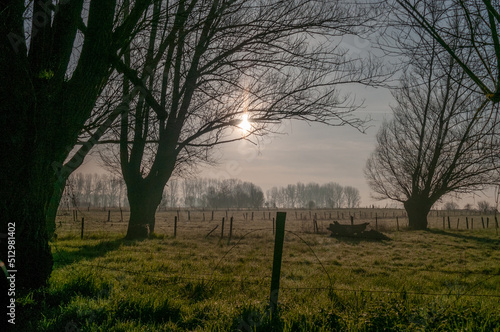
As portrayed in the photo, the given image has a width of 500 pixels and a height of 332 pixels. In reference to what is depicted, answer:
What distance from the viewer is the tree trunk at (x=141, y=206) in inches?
453

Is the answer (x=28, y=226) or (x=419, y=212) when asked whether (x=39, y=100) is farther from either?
(x=419, y=212)

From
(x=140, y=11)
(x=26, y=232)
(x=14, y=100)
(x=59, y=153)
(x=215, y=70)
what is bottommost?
(x=26, y=232)

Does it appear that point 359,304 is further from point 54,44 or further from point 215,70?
point 215,70

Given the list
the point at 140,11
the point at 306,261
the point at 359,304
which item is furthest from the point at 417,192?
the point at 140,11

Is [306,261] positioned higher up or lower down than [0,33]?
lower down

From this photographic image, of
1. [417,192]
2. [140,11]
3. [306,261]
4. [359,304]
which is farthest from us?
[417,192]

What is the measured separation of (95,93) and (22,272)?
2313 millimetres

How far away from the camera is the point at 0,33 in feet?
10.5

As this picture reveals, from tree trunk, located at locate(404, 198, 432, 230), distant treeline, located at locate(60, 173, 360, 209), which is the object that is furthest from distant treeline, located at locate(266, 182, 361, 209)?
tree trunk, located at locate(404, 198, 432, 230)

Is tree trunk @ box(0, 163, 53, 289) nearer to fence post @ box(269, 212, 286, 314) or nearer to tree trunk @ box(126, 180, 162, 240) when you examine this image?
fence post @ box(269, 212, 286, 314)

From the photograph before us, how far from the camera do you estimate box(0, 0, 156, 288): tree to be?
10.6ft

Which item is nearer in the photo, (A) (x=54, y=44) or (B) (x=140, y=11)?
(A) (x=54, y=44)

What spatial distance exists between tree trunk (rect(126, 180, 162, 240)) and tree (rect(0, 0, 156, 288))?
796cm

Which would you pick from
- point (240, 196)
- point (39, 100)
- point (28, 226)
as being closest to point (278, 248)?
point (28, 226)
